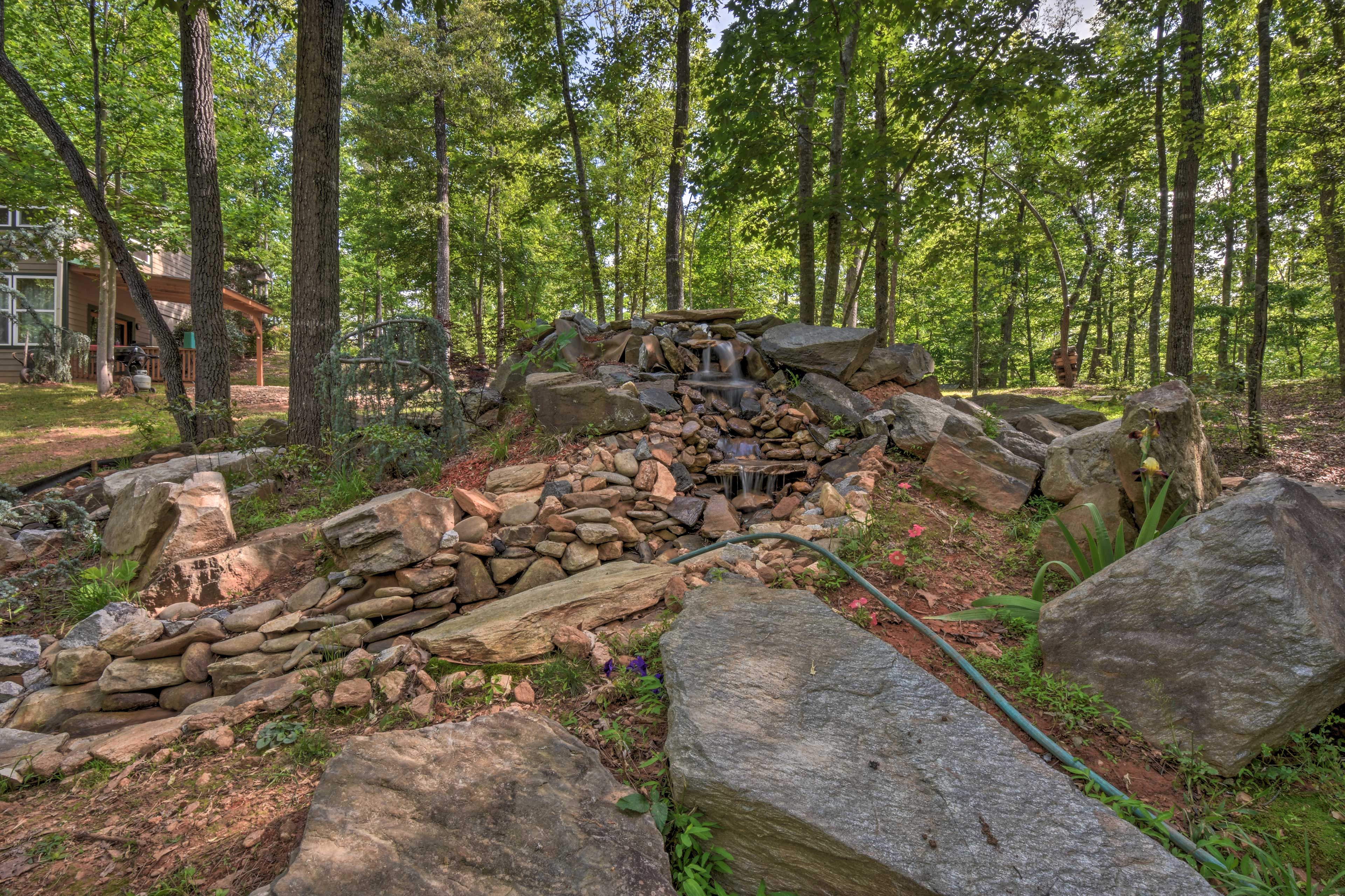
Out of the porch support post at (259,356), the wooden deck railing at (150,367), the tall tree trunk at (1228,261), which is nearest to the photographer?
the tall tree trunk at (1228,261)

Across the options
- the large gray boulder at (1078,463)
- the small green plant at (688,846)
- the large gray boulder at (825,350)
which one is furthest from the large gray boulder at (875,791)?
the large gray boulder at (825,350)

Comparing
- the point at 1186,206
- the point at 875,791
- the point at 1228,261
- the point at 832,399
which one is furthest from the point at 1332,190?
the point at 875,791

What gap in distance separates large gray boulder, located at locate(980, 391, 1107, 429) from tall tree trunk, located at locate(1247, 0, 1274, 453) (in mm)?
1307

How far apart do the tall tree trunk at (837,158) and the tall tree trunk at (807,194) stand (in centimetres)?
24

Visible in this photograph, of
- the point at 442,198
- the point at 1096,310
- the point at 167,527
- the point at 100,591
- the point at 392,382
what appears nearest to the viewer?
the point at 100,591

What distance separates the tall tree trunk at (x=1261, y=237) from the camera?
5.88 meters

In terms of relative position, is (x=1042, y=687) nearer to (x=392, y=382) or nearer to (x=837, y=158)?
(x=392, y=382)

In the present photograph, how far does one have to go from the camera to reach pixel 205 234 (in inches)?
240

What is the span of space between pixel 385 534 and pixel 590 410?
6.74 feet

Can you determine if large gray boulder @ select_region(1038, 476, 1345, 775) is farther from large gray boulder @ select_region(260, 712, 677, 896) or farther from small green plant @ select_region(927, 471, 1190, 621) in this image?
large gray boulder @ select_region(260, 712, 677, 896)

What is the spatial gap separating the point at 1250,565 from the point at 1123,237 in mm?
17131

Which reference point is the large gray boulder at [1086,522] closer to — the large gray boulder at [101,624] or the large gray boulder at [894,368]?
the large gray boulder at [894,368]

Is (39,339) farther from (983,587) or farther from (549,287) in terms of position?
(983,587)

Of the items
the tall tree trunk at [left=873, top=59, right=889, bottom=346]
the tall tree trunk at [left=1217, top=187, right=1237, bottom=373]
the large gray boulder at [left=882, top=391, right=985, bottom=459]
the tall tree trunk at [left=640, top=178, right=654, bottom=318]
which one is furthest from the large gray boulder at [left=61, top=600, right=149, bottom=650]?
the tall tree trunk at [left=1217, top=187, right=1237, bottom=373]
